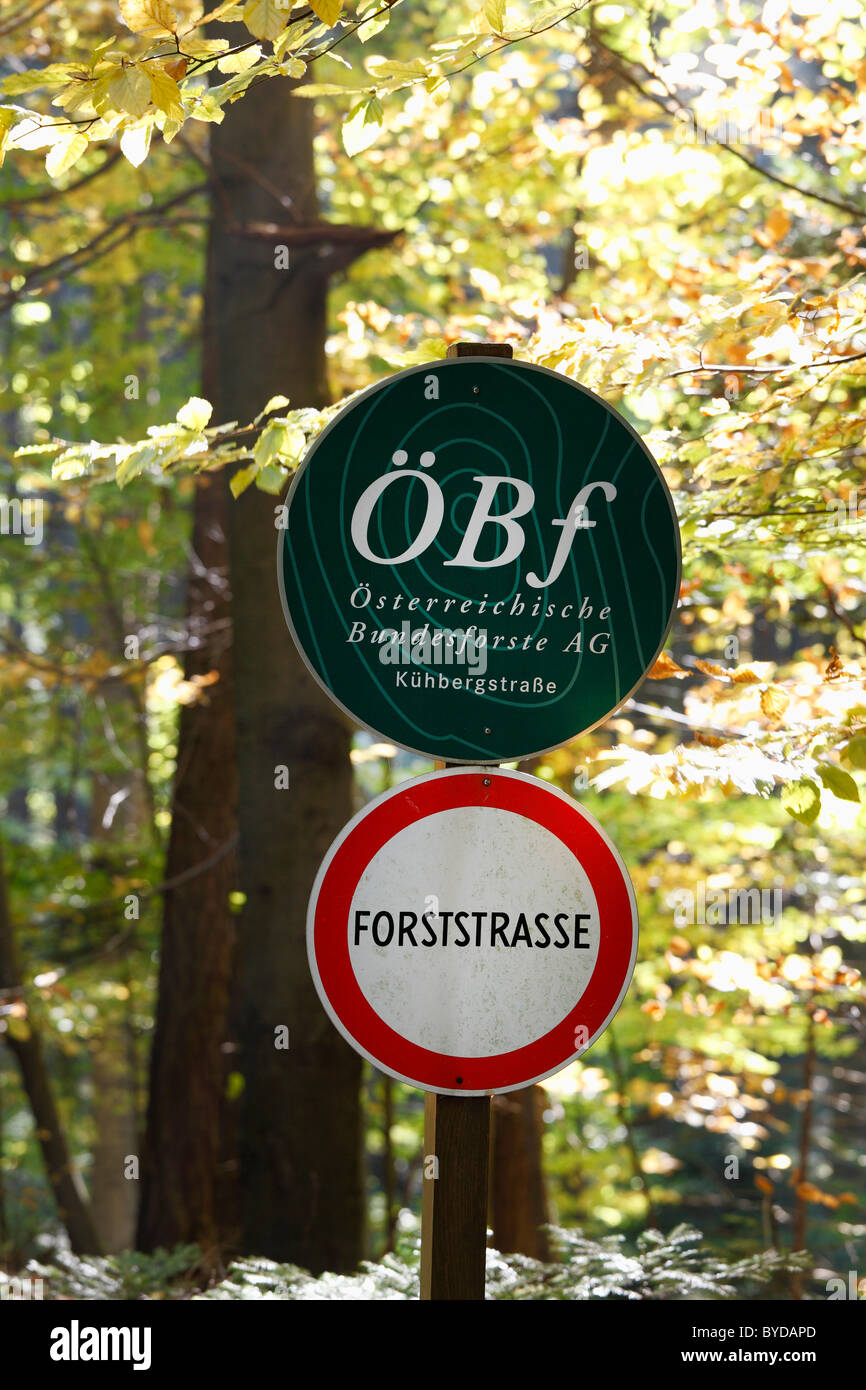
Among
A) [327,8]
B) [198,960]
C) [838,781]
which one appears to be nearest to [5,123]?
[327,8]

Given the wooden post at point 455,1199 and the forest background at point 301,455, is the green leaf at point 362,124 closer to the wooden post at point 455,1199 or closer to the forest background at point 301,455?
the forest background at point 301,455

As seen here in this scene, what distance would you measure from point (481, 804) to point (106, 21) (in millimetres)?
8009

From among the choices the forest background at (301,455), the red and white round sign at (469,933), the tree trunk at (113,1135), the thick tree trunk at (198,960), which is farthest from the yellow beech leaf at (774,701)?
the tree trunk at (113,1135)

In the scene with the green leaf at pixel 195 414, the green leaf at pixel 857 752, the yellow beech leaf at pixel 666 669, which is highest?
the green leaf at pixel 195 414

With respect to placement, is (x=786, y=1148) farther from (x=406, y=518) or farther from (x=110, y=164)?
(x=406, y=518)

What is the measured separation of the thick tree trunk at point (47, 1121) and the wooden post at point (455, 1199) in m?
7.39

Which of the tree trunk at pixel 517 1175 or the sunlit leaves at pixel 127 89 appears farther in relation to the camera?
the tree trunk at pixel 517 1175

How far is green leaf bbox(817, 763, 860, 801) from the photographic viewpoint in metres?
2.51

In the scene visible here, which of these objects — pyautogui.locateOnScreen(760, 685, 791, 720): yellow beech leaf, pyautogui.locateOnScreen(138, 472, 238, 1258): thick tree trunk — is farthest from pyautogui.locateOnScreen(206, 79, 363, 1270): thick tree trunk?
pyautogui.locateOnScreen(760, 685, 791, 720): yellow beech leaf

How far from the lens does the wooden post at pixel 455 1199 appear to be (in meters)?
2.12

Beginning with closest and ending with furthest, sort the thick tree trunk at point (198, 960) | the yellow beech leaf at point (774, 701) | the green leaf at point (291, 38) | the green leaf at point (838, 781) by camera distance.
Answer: the green leaf at point (291, 38) → the green leaf at point (838, 781) → the yellow beech leaf at point (774, 701) → the thick tree trunk at point (198, 960)

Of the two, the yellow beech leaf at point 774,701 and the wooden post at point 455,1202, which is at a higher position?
the yellow beech leaf at point 774,701

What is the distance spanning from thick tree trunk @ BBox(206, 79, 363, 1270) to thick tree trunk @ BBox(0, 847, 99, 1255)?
442cm

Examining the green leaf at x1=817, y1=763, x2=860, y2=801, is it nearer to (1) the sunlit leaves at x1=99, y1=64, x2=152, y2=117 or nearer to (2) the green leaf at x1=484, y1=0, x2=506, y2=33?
(2) the green leaf at x1=484, y1=0, x2=506, y2=33
